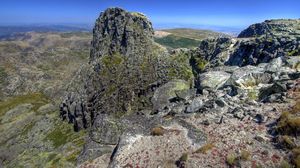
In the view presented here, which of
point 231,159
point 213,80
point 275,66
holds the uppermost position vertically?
point 275,66

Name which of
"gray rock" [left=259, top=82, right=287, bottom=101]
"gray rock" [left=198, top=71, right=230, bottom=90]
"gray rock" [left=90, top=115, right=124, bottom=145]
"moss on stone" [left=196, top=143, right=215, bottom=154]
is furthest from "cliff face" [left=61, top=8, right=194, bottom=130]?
"moss on stone" [left=196, top=143, right=215, bottom=154]

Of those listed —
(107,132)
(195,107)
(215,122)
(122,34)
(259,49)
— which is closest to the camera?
(215,122)

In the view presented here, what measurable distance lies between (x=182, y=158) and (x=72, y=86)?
151065 millimetres

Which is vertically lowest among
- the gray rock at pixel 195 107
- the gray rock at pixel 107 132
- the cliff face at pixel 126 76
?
the cliff face at pixel 126 76

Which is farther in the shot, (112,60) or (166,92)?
(112,60)

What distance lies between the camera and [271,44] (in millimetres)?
92438

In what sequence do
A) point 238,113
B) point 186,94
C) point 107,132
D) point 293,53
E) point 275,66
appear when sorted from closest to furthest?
1. point 238,113
2. point 107,132
3. point 275,66
4. point 186,94
5. point 293,53

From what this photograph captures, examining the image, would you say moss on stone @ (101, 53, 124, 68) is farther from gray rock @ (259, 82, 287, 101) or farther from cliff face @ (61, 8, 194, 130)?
gray rock @ (259, 82, 287, 101)

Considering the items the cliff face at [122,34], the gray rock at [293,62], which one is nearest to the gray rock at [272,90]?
the gray rock at [293,62]

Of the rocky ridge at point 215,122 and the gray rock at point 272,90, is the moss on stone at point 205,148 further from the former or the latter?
the gray rock at point 272,90

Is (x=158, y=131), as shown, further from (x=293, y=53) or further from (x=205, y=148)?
(x=293, y=53)

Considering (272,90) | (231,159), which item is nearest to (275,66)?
(272,90)

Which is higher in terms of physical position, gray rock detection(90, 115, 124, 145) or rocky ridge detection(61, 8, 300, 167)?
rocky ridge detection(61, 8, 300, 167)

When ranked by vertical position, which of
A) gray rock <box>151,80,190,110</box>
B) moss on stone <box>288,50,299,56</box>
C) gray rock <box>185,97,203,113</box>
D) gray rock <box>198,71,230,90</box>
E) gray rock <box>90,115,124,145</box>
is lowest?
gray rock <box>151,80,190,110</box>
